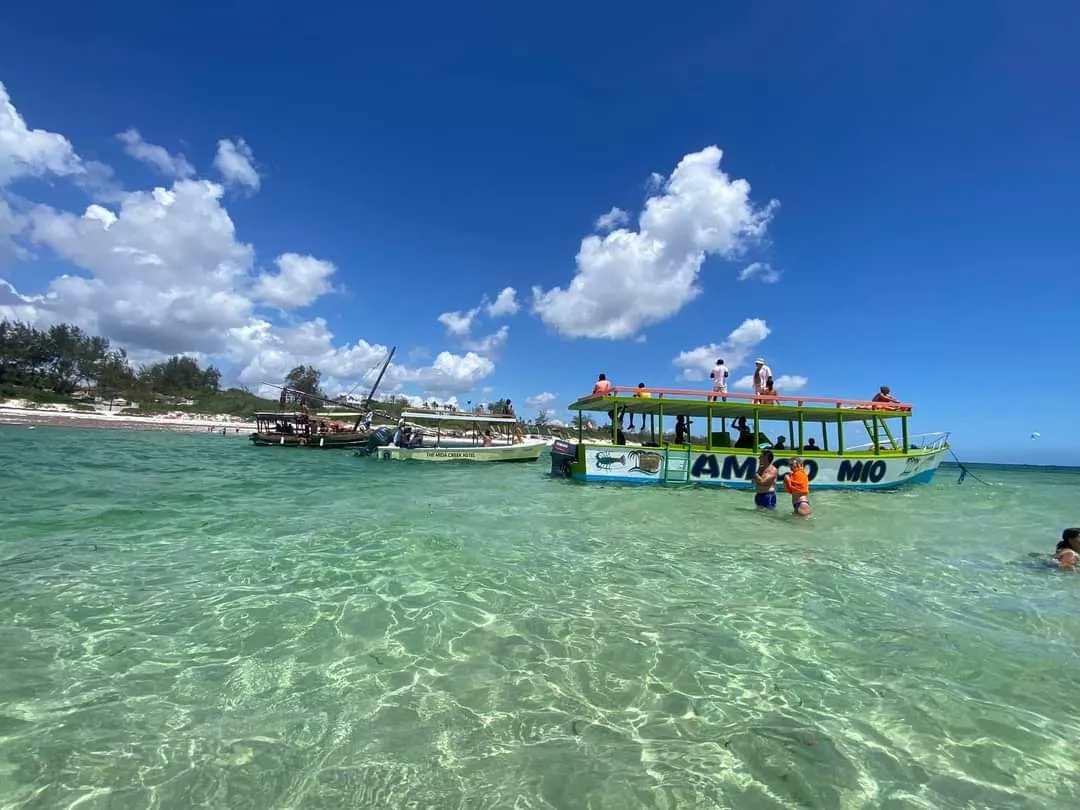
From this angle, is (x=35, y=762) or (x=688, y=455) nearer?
(x=35, y=762)

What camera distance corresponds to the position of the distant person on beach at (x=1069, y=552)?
26.6 feet

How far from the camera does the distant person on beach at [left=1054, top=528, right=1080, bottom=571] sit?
8.09 meters

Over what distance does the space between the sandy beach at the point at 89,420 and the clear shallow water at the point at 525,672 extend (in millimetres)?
62718

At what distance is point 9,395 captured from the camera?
218ft

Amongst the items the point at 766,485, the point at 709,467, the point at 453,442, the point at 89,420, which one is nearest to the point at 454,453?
the point at 453,442

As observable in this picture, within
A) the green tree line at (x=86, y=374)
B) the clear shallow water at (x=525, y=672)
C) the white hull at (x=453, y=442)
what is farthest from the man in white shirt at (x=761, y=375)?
the green tree line at (x=86, y=374)

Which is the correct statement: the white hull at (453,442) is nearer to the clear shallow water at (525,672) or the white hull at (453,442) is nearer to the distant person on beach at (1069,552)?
the clear shallow water at (525,672)

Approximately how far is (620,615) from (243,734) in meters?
3.52

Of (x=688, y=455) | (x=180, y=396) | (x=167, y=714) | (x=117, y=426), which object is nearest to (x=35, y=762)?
(x=167, y=714)

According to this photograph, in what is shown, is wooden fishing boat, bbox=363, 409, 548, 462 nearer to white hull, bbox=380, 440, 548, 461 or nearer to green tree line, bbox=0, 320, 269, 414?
white hull, bbox=380, 440, 548, 461

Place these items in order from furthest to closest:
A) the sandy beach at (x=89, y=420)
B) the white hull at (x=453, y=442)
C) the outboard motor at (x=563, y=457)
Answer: the sandy beach at (x=89, y=420) → the white hull at (x=453, y=442) → the outboard motor at (x=563, y=457)

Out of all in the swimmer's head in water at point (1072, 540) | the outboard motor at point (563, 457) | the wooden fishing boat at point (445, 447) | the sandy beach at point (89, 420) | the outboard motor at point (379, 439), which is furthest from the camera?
the sandy beach at point (89, 420)

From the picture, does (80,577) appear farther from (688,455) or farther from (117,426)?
(117,426)

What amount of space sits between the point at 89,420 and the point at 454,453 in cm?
5299
